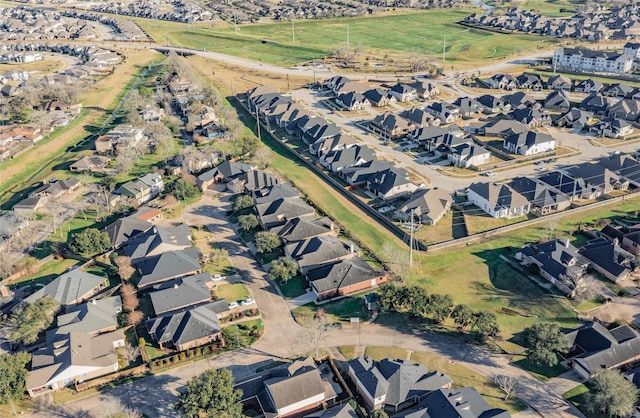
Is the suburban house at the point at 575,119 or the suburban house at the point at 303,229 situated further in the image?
the suburban house at the point at 575,119

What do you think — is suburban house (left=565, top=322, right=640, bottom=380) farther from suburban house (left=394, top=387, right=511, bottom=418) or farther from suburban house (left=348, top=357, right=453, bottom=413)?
suburban house (left=348, top=357, right=453, bottom=413)

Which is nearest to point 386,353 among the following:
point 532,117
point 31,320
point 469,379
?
point 469,379

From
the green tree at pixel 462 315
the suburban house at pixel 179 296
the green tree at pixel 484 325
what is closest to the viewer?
the green tree at pixel 484 325

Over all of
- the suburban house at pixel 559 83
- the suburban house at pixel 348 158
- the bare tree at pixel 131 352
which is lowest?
the bare tree at pixel 131 352

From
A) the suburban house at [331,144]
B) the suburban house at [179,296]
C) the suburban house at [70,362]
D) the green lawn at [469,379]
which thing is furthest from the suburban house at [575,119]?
the suburban house at [70,362]

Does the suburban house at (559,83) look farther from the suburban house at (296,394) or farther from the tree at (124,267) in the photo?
the tree at (124,267)

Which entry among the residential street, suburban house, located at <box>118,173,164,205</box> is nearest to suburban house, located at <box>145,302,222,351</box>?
the residential street

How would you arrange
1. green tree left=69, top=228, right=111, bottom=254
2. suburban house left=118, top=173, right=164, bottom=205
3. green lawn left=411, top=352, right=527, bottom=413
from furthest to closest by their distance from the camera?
1. suburban house left=118, top=173, right=164, bottom=205
2. green tree left=69, top=228, right=111, bottom=254
3. green lawn left=411, top=352, right=527, bottom=413
